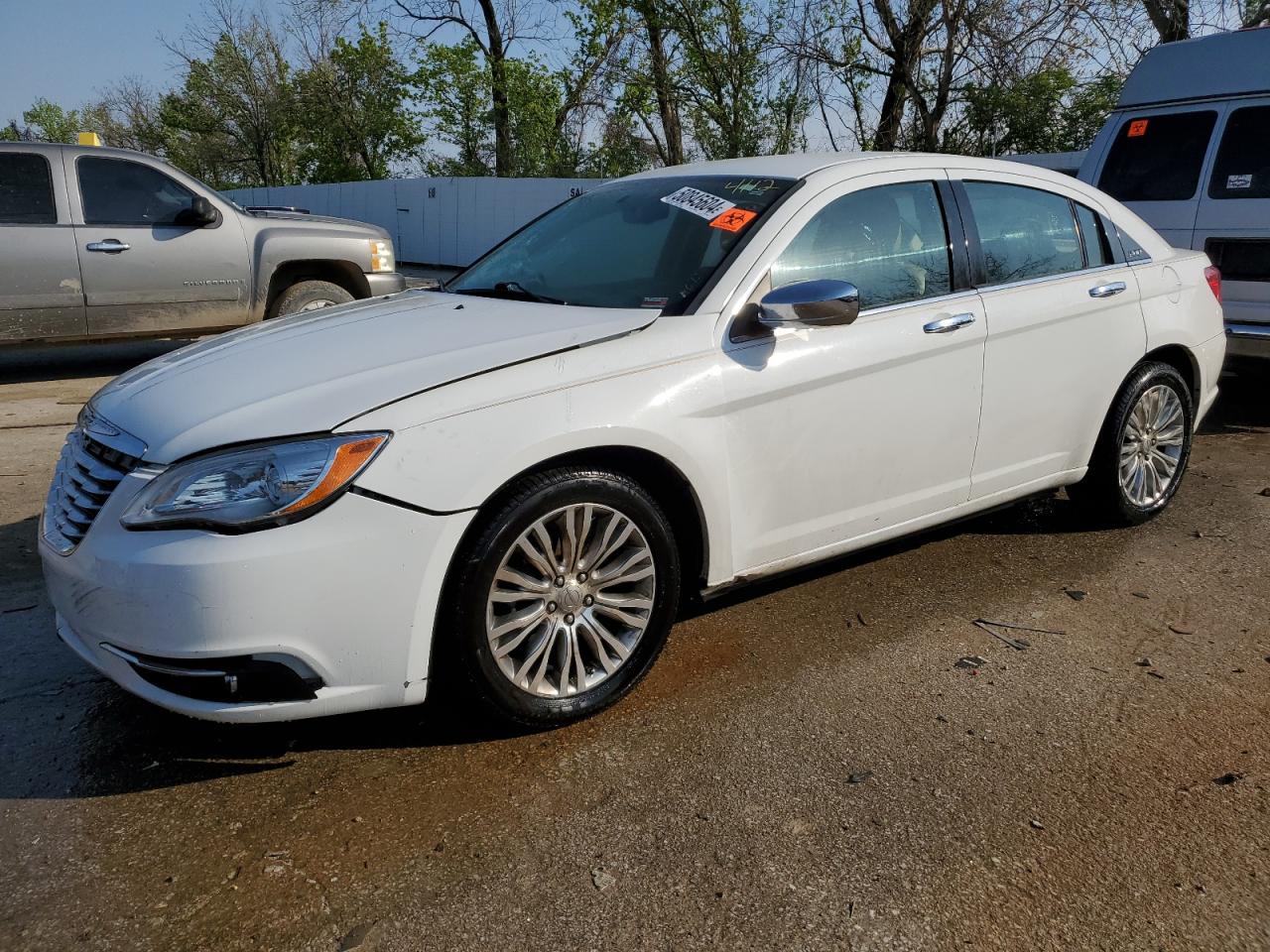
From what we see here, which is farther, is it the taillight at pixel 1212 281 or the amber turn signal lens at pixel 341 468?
the taillight at pixel 1212 281

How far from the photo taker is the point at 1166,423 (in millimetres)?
4758

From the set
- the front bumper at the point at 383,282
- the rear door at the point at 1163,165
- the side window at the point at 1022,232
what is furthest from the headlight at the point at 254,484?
the front bumper at the point at 383,282

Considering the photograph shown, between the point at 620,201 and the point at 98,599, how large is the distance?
239 cm

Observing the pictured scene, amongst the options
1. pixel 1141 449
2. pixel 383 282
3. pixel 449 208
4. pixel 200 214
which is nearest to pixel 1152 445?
pixel 1141 449

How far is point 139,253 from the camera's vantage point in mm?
8211

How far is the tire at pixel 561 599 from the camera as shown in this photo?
9.05ft

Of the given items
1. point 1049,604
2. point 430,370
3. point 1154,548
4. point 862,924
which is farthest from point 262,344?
point 1154,548

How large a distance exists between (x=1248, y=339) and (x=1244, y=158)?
126cm

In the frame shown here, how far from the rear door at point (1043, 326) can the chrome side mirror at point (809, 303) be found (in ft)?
2.91

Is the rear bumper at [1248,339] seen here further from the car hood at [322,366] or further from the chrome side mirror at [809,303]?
the car hood at [322,366]

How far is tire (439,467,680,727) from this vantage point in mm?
2760

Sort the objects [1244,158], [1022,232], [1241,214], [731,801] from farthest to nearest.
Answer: [1244,158] < [1241,214] < [1022,232] < [731,801]

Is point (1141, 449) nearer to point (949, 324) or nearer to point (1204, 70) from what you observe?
point (949, 324)

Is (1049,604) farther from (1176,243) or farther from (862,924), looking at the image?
(1176,243)
